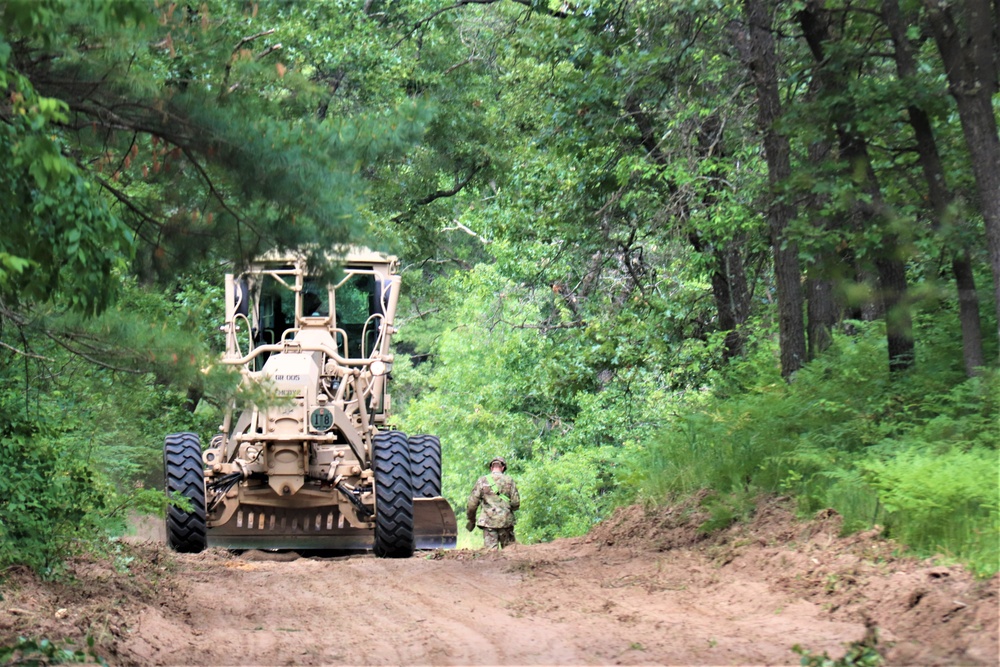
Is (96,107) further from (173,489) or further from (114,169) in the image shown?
(173,489)

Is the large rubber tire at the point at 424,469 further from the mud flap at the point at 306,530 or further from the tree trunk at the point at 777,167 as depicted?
the tree trunk at the point at 777,167

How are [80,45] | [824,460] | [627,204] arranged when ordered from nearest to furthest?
[80,45], [824,460], [627,204]

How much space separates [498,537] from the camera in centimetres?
1612

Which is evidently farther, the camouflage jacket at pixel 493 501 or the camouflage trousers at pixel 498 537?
the camouflage trousers at pixel 498 537

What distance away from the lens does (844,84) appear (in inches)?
451

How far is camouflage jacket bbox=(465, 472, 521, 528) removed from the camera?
15664 mm

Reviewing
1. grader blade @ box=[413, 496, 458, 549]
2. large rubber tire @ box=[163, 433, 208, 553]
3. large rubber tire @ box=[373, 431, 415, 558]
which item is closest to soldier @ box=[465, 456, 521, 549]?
grader blade @ box=[413, 496, 458, 549]

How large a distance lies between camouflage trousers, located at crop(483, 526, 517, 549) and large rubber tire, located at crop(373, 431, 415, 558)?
3.03m

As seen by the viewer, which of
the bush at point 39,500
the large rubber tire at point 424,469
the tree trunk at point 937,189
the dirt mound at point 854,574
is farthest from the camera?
the large rubber tire at point 424,469

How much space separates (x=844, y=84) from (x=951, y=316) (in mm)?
2880

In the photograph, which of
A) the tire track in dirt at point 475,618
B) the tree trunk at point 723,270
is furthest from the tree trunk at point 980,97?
the tree trunk at point 723,270

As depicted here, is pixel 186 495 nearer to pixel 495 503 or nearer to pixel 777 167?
pixel 495 503

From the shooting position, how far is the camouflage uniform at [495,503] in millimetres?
15633

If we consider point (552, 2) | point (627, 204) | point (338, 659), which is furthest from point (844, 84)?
point (338, 659)
